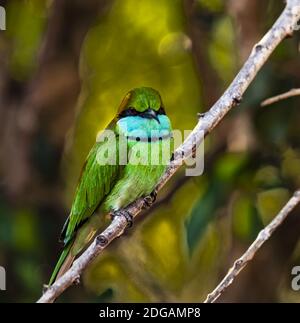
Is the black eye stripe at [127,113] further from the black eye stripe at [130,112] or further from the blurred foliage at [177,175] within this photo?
the blurred foliage at [177,175]

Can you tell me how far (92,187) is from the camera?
2.33m

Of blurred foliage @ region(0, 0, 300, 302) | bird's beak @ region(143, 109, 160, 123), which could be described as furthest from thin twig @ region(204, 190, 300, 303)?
blurred foliage @ region(0, 0, 300, 302)

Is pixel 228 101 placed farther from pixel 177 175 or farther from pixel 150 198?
pixel 177 175

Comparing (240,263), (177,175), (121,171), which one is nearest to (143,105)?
(121,171)

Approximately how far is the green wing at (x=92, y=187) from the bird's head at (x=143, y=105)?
124mm

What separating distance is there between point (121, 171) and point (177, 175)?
0.77 meters

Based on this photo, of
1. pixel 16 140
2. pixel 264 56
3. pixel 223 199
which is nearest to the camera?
pixel 264 56

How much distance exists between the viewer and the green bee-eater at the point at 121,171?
2.21 meters

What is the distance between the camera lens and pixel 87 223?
2264 millimetres

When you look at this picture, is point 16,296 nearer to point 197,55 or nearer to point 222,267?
point 222,267

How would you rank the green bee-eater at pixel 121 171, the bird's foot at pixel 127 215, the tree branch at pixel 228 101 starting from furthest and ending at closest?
the green bee-eater at pixel 121 171 < the bird's foot at pixel 127 215 < the tree branch at pixel 228 101

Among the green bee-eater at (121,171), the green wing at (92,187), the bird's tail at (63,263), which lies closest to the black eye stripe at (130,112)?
the green bee-eater at (121,171)

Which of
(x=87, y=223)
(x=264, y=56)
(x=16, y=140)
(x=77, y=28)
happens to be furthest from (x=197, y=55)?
(x=264, y=56)

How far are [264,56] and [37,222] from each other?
4.01 ft
